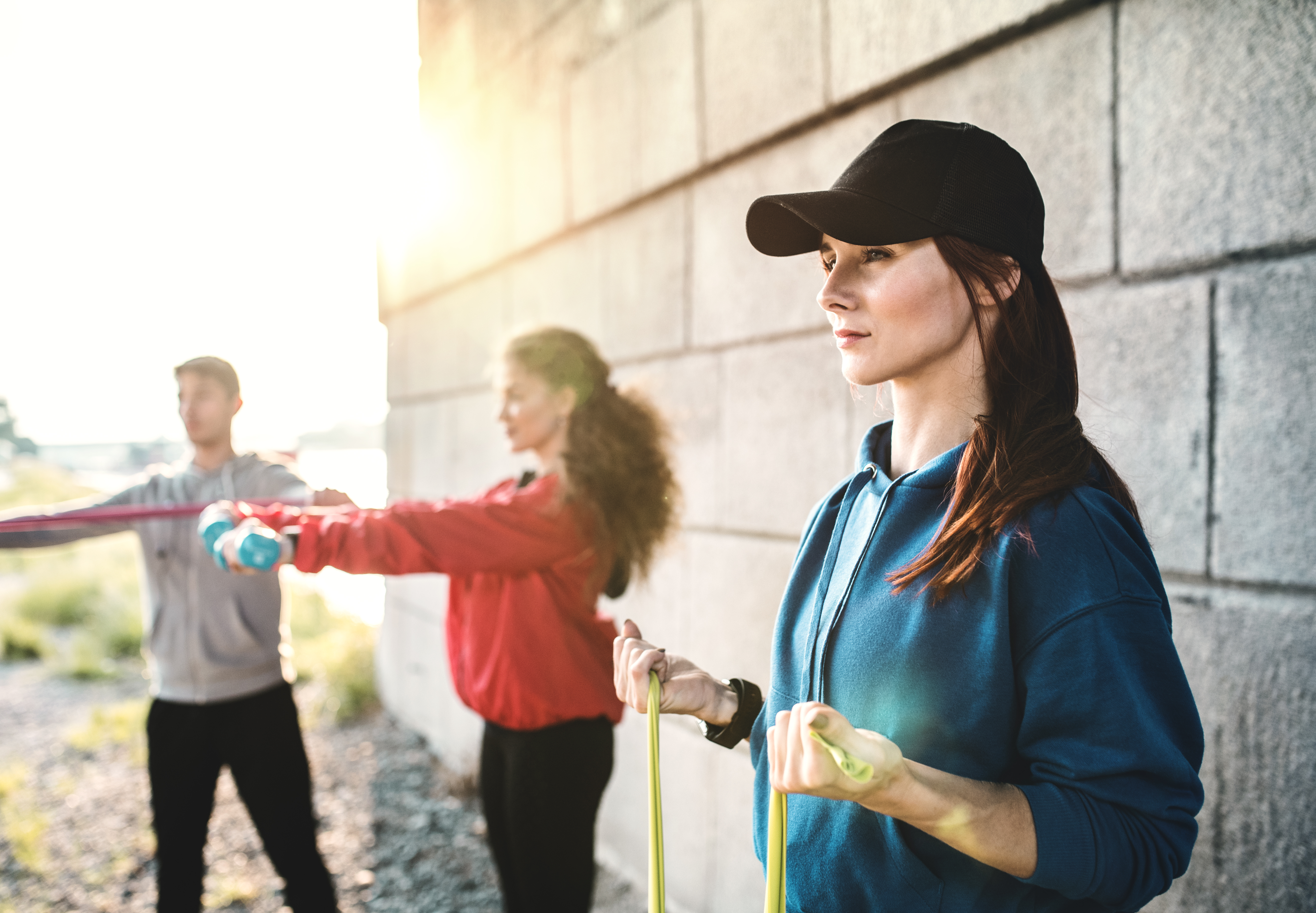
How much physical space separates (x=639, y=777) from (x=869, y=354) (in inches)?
113

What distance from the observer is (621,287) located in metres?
3.46

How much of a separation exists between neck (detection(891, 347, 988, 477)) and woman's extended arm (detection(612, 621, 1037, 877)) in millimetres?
445

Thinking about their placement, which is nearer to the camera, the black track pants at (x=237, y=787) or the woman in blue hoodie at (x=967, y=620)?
the woman in blue hoodie at (x=967, y=620)

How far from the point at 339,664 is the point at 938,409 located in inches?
248

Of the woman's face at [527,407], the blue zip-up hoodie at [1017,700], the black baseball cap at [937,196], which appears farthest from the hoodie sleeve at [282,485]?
the black baseball cap at [937,196]

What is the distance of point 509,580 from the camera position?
236 centimetres

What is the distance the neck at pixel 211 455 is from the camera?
289 centimetres

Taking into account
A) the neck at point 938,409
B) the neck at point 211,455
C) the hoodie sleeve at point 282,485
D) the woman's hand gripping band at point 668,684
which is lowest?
the woman's hand gripping band at point 668,684

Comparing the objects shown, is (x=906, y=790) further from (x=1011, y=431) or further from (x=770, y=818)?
(x=1011, y=431)

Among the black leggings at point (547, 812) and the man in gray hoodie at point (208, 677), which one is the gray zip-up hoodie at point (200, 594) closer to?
the man in gray hoodie at point (208, 677)

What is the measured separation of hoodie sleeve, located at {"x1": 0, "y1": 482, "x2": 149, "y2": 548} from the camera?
2.54 m

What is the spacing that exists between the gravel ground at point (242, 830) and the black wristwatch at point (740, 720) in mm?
2473

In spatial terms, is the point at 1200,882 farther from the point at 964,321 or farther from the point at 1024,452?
the point at 964,321

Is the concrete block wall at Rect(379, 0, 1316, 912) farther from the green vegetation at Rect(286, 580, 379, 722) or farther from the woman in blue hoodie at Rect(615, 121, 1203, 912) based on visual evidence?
the green vegetation at Rect(286, 580, 379, 722)
